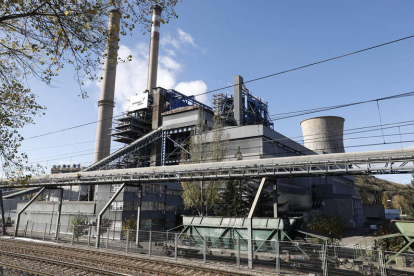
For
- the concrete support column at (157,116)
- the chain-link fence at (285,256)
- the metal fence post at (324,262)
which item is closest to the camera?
the metal fence post at (324,262)

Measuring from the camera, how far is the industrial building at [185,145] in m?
36.6

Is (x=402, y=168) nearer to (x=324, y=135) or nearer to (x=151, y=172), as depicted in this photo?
(x=151, y=172)

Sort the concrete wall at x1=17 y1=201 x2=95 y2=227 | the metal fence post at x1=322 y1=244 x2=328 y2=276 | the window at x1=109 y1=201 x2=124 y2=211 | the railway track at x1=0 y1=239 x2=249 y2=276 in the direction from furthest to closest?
1. the concrete wall at x1=17 y1=201 x2=95 y2=227
2. the window at x1=109 y1=201 x2=124 y2=211
3. the railway track at x1=0 y1=239 x2=249 y2=276
4. the metal fence post at x1=322 y1=244 x2=328 y2=276

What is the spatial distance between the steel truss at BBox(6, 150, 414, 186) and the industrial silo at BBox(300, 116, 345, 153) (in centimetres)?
3498

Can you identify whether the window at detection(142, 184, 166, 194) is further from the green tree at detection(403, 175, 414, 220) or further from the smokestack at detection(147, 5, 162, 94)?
the smokestack at detection(147, 5, 162, 94)

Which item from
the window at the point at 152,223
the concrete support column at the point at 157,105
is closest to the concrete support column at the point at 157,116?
the concrete support column at the point at 157,105

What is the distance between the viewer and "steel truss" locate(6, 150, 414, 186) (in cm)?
1688

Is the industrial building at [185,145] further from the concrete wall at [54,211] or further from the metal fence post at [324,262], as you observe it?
the metal fence post at [324,262]

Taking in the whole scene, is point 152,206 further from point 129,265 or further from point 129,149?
point 129,149

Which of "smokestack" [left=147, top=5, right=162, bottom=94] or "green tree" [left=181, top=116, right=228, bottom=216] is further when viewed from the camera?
"smokestack" [left=147, top=5, right=162, bottom=94]

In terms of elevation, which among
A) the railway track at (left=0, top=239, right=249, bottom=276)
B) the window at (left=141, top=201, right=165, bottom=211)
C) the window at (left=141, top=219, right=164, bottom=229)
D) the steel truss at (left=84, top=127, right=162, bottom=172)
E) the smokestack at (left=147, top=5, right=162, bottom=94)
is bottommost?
the railway track at (left=0, top=239, right=249, bottom=276)

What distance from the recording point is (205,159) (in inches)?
1419

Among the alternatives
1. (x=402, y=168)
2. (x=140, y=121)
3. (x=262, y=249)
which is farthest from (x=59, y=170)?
(x=402, y=168)

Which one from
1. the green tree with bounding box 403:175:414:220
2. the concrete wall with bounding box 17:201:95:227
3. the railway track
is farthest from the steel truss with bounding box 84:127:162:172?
the green tree with bounding box 403:175:414:220
